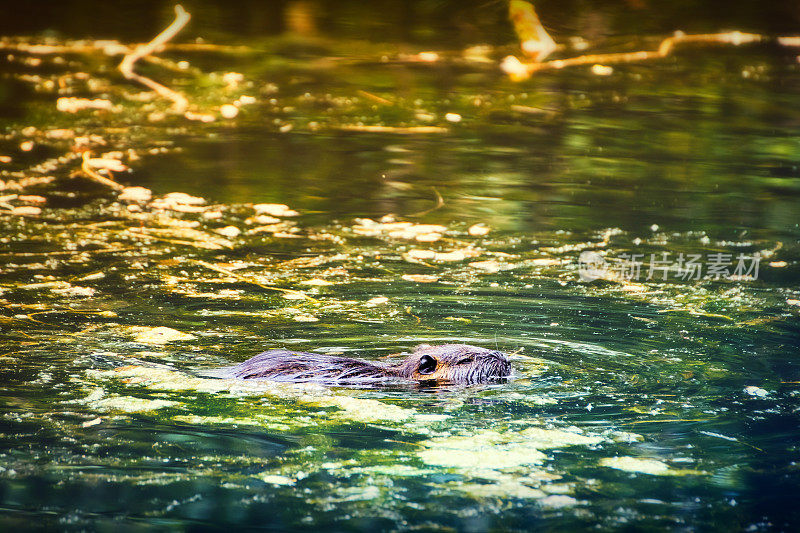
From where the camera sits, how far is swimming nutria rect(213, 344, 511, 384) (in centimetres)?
476

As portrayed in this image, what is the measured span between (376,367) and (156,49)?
9.61m

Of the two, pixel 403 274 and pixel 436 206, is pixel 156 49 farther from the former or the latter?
pixel 403 274

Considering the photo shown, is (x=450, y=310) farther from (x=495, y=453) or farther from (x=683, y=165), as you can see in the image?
(x=683, y=165)

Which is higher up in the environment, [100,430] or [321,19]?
[321,19]

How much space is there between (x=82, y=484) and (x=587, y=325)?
10.1 feet

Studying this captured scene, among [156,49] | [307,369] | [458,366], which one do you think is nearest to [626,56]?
[156,49]

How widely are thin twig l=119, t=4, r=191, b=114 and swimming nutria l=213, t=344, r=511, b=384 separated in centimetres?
672

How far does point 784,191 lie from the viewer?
8.70 m

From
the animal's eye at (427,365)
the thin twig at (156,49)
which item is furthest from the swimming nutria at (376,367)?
the thin twig at (156,49)

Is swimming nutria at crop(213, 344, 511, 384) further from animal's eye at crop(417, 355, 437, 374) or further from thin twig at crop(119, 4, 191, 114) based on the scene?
thin twig at crop(119, 4, 191, 114)

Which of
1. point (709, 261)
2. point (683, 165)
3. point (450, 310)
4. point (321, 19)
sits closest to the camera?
point (450, 310)

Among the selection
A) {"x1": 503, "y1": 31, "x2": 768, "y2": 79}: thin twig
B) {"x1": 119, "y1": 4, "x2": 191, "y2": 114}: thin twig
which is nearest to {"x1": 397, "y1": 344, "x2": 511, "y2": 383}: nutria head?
{"x1": 119, "y1": 4, "x2": 191, "y2": 114}: thin twig

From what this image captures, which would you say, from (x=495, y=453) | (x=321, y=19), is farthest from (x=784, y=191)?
(x=321, y=19)

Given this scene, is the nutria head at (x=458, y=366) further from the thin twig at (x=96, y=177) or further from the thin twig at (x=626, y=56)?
the thin twig at (x=626, y=56)
